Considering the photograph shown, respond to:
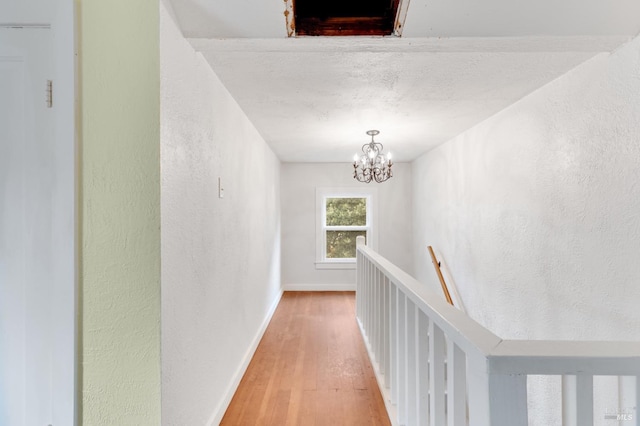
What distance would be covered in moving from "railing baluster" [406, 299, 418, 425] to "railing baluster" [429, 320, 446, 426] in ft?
0.77

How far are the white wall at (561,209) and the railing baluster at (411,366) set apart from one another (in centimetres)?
102

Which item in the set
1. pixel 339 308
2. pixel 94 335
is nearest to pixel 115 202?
pixel 94 335

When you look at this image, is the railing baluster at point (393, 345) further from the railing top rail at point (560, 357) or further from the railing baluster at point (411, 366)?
the railing top rail at point (560, 357)

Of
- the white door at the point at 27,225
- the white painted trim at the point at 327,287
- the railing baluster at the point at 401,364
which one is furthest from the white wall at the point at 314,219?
the white door at the point at 27,225

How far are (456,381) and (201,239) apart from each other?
4.07ft

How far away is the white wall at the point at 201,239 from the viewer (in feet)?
3.84

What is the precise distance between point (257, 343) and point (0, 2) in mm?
2624

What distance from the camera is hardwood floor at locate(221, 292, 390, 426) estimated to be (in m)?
1.73

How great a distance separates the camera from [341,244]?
4852 mm

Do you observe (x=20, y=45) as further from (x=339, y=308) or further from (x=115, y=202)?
(x=339, y=308)

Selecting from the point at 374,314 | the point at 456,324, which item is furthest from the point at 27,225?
the point at 374,314

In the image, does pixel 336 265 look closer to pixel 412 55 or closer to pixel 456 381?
pixel 412 55

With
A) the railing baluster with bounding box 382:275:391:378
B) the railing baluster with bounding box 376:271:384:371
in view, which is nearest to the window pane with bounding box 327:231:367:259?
the railing baluster with bounding box 376:271:384:371

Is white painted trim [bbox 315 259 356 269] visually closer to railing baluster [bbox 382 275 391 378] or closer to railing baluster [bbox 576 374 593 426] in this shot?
railing baluster [bbox 382 275 391 378]
